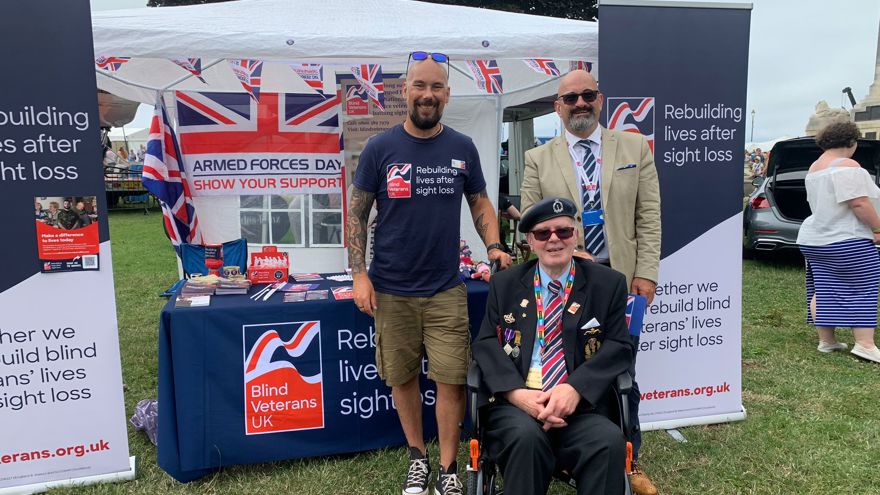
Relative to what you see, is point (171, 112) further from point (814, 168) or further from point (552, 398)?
point (814, 168)

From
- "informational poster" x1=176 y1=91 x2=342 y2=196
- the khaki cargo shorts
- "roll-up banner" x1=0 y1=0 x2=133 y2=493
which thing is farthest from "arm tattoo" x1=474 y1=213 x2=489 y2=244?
"informational poster" x1=176 y1=91 x2=342 y2=196

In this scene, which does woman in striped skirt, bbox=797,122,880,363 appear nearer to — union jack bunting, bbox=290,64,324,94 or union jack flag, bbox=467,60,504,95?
union jack flag, bbox=467,60,504,95

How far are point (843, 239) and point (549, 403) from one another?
3.28 metres

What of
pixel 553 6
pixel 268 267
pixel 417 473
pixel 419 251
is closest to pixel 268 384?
pixel 268 267

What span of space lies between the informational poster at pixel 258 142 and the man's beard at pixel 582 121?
3.03 m

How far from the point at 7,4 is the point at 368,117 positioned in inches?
113

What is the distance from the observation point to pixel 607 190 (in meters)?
2.69

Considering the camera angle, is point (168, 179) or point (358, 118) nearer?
point (168, 179)

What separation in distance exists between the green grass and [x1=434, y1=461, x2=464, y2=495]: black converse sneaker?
0.85ft

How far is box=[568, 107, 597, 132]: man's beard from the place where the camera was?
2.64m

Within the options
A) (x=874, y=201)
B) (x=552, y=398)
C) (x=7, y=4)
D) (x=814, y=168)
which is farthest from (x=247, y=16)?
(x=874, y=201)

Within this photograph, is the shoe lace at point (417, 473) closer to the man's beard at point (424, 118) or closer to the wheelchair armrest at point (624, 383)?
the wheelchair armrest at point (624, 383)

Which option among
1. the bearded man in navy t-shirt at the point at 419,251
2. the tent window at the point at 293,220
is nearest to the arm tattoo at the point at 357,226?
the bearded man in navy t-shirt at the point at 419,251

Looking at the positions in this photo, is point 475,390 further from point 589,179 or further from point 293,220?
point 293,220
